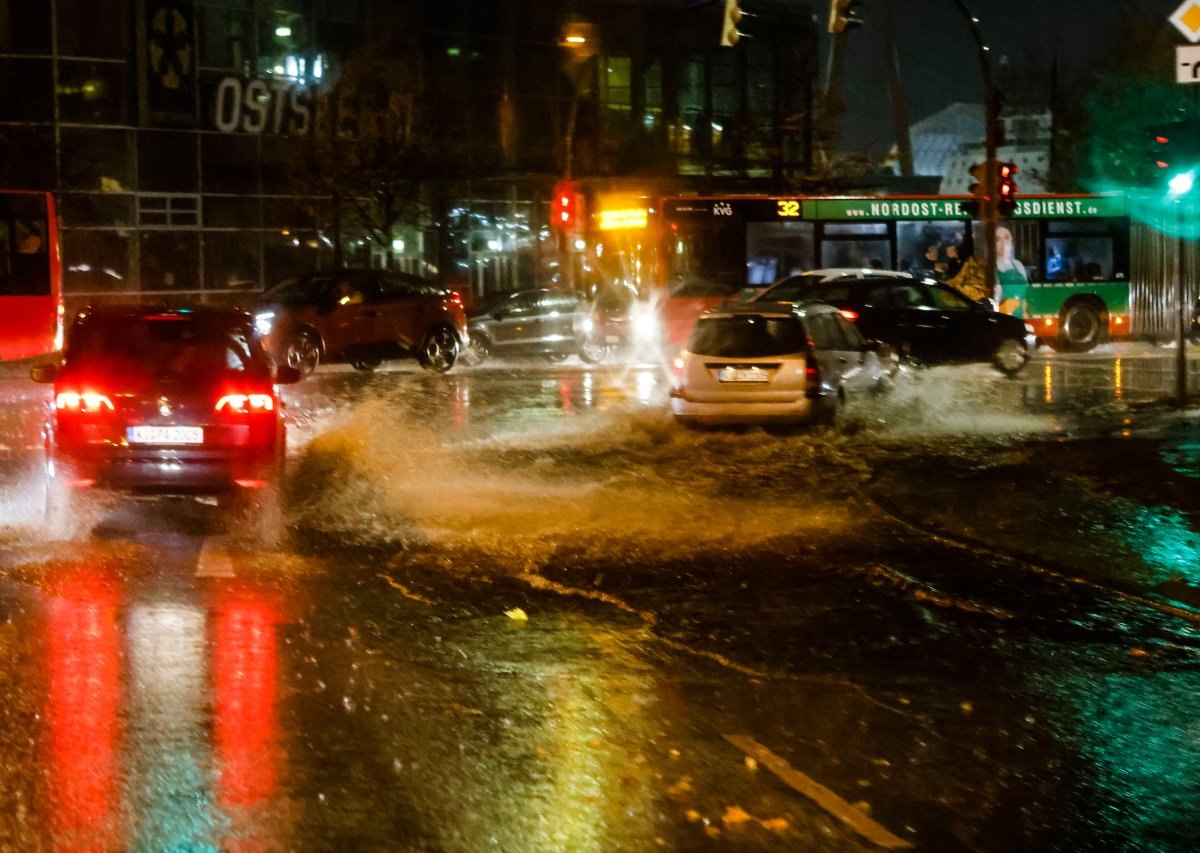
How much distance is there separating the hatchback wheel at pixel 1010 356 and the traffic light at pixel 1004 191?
2917 millimetres

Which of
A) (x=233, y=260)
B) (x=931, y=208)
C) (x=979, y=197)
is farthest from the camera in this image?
(x=233, y=260)

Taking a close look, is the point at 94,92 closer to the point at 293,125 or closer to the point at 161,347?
the point at 293,125

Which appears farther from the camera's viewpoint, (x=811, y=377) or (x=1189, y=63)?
(x=811, y=377)

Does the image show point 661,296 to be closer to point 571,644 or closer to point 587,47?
point 587,47

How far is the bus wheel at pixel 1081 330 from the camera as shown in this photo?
3522cm

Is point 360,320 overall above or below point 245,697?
above

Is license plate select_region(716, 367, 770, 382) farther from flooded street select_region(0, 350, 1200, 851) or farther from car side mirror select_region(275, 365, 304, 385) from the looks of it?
car side mirror select_region(275, 365, 304, 385)

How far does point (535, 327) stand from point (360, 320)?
4774 millimetres

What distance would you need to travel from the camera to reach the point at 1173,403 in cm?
2119

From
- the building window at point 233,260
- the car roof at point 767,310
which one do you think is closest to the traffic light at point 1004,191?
the car roof at point 767,310

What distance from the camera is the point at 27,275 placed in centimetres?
2750

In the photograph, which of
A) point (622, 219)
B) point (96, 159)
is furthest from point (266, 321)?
point (96, 159)

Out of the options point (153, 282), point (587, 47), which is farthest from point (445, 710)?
point (587, 47)

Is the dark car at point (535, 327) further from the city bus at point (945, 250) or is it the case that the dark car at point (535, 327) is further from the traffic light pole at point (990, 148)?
the traffic light pole at point (990, 148)
